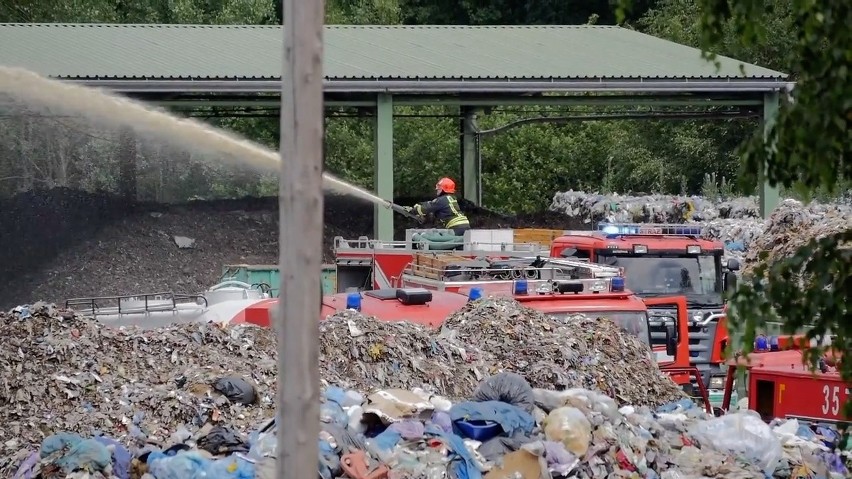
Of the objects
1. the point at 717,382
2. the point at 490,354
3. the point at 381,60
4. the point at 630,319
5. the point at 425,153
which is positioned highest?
the point at 381,60

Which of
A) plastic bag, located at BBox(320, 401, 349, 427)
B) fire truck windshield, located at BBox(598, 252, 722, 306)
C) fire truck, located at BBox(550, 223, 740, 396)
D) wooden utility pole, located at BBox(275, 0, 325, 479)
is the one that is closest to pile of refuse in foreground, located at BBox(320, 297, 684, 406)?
plastic bag, located at BBox(320, 401, 349, 427)

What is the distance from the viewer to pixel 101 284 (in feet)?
75.4

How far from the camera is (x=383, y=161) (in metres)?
21.9

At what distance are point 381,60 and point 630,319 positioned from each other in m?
13.5

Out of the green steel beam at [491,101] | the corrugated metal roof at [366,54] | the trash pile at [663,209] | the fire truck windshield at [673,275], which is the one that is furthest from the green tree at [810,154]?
the trash pile at [663,209]

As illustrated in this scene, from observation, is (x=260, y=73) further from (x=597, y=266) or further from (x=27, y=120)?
(x=597, y=266)

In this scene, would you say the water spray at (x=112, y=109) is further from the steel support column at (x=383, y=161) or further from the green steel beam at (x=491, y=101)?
the green steel beam at (x=491, y=101)

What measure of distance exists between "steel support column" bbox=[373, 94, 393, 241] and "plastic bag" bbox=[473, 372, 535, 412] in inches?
468

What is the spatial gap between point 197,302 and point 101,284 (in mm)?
8352

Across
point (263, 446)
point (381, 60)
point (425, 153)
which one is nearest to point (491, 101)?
point (381, 60)

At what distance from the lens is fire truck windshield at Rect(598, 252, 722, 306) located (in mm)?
15203

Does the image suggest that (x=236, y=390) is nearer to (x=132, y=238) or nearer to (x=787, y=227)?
(x=787, y=227)

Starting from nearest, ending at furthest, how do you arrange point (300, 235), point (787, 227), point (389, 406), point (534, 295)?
point (300, 235) < point (389, 406) < point (534, 295) < point (787, 227)

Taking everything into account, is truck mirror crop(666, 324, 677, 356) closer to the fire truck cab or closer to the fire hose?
the fire truck cab
